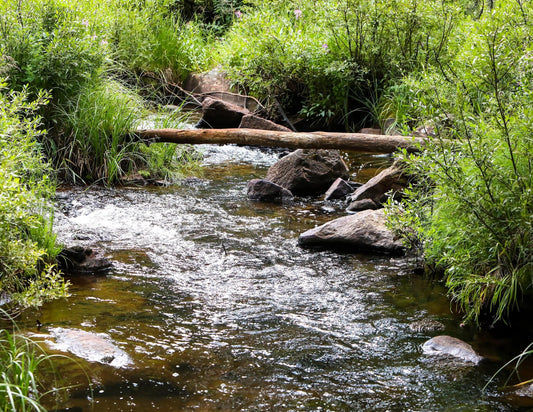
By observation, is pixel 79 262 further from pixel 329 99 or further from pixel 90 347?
pixel 329 99

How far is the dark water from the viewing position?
3574 mm

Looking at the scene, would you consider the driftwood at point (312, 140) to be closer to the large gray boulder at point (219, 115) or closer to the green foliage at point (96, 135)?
the green foliage at point (96, 135)

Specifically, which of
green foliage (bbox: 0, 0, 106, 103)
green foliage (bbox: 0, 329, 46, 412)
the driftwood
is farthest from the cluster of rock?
green foliage (bbox: 0, 329, 46, 412)

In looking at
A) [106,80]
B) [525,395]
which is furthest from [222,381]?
[106,80]

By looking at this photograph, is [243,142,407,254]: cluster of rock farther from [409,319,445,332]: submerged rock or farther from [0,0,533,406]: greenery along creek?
[409,319,445,332]: submerged rock

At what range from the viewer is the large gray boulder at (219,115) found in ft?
36.2

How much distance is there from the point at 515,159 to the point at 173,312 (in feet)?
8.75

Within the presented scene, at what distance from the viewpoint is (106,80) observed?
345 inches

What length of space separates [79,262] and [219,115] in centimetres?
622

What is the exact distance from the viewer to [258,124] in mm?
10227

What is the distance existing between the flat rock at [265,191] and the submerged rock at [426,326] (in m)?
3.62

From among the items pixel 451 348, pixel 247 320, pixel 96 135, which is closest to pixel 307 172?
pixel 96 135

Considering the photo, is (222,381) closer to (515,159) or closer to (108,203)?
(515,159)

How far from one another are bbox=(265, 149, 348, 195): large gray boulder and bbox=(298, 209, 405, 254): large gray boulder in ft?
6.59
